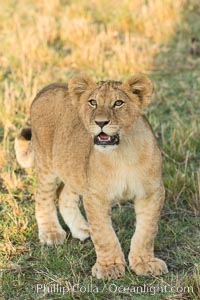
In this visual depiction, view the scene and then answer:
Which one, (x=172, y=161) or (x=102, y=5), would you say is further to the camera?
(x=102, y=5)

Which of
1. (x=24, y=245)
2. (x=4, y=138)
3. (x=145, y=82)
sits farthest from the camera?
(x=4, y=138)

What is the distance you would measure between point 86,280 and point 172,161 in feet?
5.92

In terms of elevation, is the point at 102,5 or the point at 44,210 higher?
the point at 102,5

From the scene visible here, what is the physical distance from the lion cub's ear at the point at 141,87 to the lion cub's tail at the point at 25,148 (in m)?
1.44

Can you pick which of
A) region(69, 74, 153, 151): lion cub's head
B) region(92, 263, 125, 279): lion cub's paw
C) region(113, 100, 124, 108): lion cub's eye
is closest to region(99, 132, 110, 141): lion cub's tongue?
region(69, 74, 153, 151): lion cub's head

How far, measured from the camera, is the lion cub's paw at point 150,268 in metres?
4.44

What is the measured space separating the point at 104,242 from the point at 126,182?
376mm

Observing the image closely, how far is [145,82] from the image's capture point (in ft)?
14.0

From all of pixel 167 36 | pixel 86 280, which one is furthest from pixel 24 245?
pixel 167 36

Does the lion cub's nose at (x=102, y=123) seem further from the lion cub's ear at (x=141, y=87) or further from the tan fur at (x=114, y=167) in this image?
the lion cub's ear at (x=141, y=87)

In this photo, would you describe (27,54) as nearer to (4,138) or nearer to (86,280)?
(4,138)

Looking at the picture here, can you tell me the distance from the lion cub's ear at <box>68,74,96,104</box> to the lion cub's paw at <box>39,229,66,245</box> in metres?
0.97

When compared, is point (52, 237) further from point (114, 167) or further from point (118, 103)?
point (118, 103)

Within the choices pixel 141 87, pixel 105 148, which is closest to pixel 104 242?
pixel 105 148
